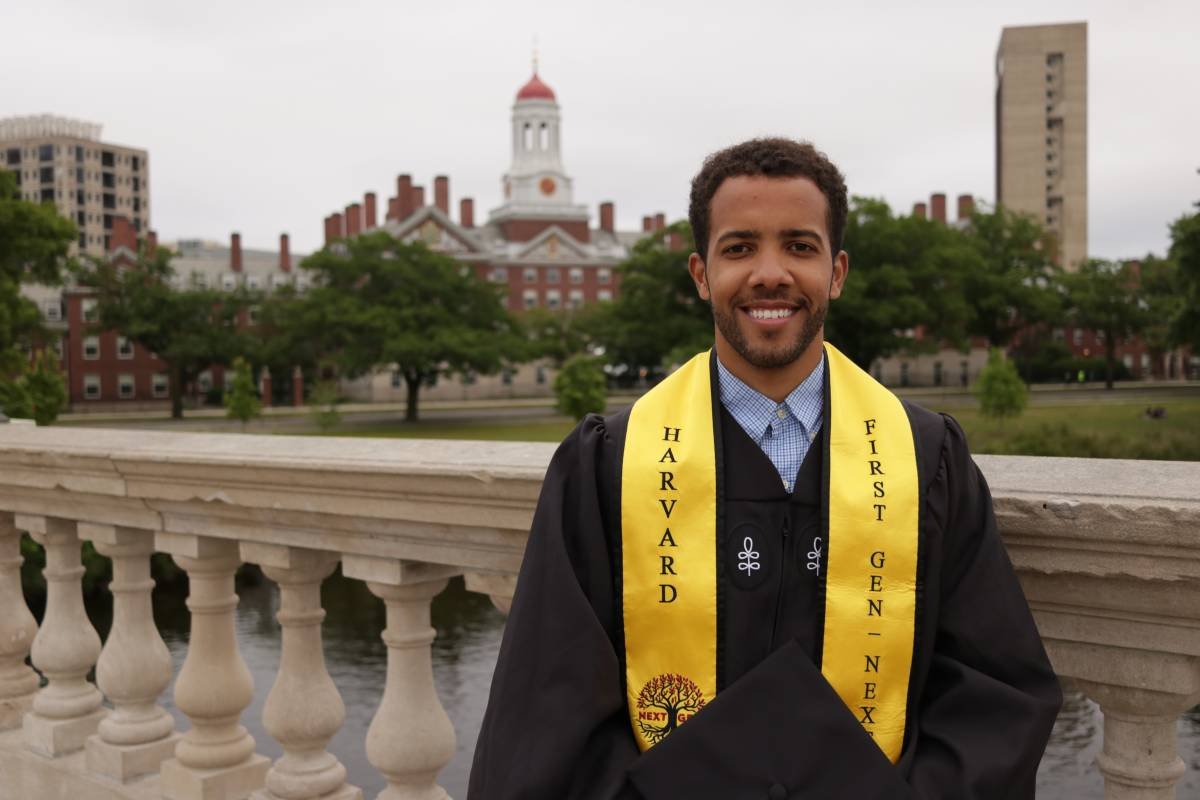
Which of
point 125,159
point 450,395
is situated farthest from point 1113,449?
point 125,159

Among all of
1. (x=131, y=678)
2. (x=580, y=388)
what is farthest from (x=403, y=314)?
(x=131, y=678)

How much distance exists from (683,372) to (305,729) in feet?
5.47

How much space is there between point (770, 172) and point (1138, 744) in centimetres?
120

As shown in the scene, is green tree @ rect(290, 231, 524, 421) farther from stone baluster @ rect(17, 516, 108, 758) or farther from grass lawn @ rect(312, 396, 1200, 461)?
stone baluster @ rect(17, 516, 108, 758)

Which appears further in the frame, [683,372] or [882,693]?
[683,372]

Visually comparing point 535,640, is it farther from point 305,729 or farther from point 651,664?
point 305,729

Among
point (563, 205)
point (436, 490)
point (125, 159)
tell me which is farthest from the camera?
point (125, 159)

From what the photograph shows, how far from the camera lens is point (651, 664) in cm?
195

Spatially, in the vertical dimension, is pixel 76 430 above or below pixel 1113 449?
above

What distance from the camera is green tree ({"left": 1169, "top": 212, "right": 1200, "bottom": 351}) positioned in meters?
32.1

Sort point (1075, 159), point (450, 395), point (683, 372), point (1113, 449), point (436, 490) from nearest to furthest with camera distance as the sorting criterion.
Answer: point (683, 372) → point (436, 490) → point (1113, 449) → point (450, 395) → point (1075, 159)

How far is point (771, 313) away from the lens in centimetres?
199

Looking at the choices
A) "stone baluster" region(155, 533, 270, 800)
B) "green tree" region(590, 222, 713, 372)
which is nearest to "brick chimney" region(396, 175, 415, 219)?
"green tree" region(590, 222, 713, 372)

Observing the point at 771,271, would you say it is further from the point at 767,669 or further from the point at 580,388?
the point at 580,388
